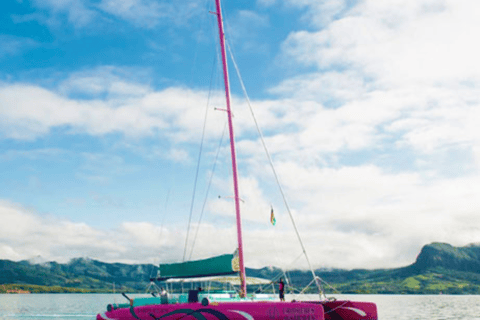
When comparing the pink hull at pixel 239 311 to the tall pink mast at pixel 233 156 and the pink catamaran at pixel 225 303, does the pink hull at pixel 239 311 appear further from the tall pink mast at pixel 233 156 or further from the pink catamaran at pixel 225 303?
the tall pink mast at pixel 233 156

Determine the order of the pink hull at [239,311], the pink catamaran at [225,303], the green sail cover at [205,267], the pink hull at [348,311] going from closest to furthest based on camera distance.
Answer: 1. the pink hull at [239,311]
2. the pink catamaran at [225,303]
3. the pink hull at [348,311]
4. the green sail cover at [205,267]

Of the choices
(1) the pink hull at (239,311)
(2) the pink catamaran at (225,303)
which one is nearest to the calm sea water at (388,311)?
(2) the pink catamaran at (225,303)

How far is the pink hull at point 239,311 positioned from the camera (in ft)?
66.5

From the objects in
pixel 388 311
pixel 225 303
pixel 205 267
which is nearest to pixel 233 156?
pixel 205 267

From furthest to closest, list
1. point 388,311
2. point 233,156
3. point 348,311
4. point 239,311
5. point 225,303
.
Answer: point 388,311
point 233,156
point 348,311
point 225,303
point 239,311

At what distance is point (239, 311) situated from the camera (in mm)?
20344

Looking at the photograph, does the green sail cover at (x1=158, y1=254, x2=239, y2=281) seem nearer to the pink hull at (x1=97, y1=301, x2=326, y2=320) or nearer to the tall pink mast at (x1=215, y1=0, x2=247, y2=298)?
the tall pink mast at (x1=215, y1=0, x2=247, y2=298)

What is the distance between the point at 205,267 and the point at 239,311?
5473 millimetres

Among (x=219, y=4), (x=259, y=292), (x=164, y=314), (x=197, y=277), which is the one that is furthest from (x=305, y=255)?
(x=219, y=4)

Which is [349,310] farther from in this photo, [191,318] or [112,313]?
[112,313]

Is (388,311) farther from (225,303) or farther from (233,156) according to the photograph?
(225,303)

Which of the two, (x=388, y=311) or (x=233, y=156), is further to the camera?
(x=388, y=311)

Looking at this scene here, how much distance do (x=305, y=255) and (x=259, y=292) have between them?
3619 mm

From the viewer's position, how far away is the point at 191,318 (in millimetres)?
21047
